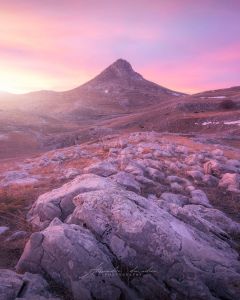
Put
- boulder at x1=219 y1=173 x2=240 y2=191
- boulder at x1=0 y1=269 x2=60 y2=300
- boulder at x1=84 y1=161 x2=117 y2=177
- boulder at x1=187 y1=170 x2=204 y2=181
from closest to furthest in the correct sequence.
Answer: boulder at x1=0 y1=269 x2=60 y2=300 → boulder at x1=84 y1=161 x2=117 y2=177 → boulder at x1=219 y1=173 x2=240 y2=191 → boulder at x1=187 y1=170 x2=204 y2=181

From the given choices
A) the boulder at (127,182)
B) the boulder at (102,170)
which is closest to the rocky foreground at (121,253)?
the boulder at (127,182)

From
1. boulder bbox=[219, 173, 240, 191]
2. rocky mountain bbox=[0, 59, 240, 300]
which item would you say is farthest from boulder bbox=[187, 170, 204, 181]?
boulder bbox=[219, 173, 240, 191]

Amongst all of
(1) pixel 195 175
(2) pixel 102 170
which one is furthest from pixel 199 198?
(2) pixel 102 170

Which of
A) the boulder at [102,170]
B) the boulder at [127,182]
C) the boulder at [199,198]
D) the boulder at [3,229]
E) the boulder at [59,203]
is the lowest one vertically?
the boulder at [199,198]

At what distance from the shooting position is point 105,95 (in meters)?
169

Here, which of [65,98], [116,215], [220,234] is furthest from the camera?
[65,98]

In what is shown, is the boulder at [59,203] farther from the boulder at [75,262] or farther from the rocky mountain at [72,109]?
the rocky mountain at [72,109]

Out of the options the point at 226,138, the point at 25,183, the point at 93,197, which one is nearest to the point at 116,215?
the point at 93,197

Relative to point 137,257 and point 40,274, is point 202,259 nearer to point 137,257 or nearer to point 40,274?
point 137,257

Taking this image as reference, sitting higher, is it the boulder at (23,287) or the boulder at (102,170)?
the boulder at (23,287)

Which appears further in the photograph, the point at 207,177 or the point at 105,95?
the point at 105,95

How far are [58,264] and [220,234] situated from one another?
19.5 ft

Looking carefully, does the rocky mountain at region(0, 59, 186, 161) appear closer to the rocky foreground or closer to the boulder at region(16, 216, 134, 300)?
the rocky foreground

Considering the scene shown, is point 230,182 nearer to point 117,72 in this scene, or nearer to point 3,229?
point 3,229
